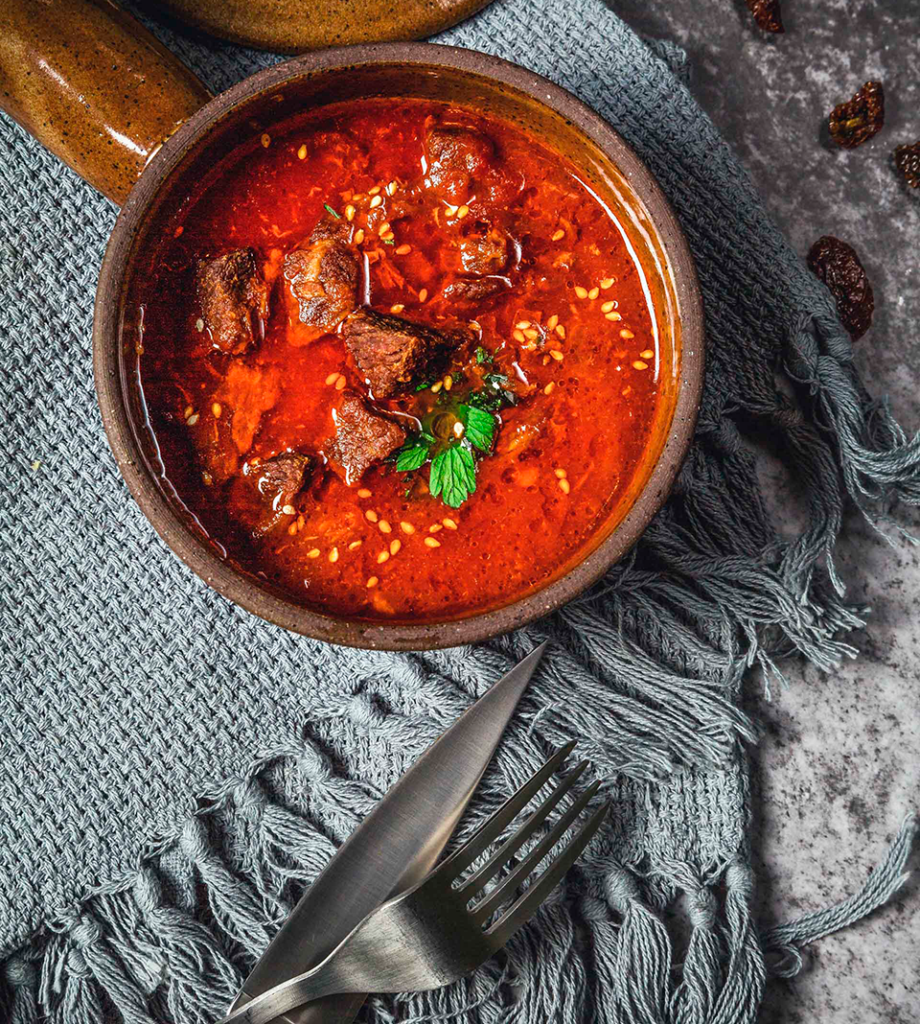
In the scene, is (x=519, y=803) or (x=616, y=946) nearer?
(x=519, y=803)

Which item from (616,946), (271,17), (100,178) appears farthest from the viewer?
(616,946)

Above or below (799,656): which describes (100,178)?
above

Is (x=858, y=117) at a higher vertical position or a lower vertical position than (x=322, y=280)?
lower

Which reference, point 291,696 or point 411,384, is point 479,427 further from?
point 291,696

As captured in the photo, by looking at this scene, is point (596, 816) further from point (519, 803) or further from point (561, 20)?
point (561, 20)

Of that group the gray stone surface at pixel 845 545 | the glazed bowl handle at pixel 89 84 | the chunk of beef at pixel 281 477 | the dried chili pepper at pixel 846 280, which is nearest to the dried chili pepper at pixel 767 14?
the gray stone surface at pixel 845 545

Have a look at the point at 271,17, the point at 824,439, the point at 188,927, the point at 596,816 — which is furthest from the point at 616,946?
the point at 271,17

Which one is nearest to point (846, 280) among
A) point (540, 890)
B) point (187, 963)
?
point (540, 890)
